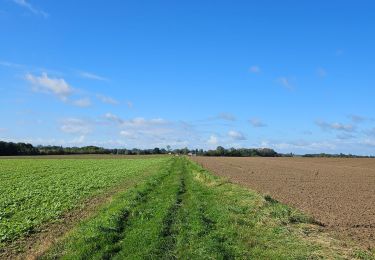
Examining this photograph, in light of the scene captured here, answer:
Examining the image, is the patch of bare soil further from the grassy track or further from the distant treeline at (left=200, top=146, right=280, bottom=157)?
the distant treeline at (left=200, top=146, right=280, bottom=157)

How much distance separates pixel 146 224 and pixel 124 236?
1700 millimetres

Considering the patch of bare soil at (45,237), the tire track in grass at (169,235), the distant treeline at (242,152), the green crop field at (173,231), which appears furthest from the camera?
the distant treeline at (242,152)

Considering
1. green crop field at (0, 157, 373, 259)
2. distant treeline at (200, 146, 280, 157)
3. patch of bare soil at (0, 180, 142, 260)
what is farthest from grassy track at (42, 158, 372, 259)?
distant treeline at (200, 146, 280, 157)

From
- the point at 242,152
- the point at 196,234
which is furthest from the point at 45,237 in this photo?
the point at 242,152

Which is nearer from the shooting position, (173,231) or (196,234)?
(196,234)

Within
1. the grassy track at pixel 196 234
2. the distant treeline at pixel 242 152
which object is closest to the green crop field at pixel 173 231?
the grassy track at pixel 196 234

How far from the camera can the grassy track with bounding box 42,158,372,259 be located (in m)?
11.0

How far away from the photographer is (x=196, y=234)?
13227 millimetres

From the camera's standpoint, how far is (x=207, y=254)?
10883 mm

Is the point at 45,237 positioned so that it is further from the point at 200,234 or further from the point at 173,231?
the point at 200,234

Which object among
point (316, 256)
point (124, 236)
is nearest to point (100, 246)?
point (124, 236)

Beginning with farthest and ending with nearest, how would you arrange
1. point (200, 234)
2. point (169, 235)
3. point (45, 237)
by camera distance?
point (45, 237) < point (200, 234) < point (169, 235)

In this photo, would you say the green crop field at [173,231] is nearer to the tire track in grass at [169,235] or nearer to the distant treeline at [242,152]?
the tire track in grass at [169,235]

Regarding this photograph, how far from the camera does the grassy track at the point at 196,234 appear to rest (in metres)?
11.0
